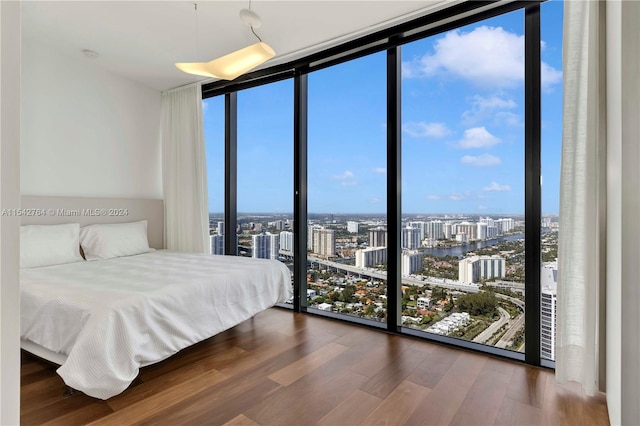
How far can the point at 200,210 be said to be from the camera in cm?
371

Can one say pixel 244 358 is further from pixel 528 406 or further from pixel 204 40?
pixel 204 40

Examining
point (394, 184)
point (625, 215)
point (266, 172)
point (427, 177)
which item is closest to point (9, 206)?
point (625, 215)

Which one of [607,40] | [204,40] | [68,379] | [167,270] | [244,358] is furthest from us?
[204,40]

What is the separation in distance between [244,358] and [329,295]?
116 centimetres

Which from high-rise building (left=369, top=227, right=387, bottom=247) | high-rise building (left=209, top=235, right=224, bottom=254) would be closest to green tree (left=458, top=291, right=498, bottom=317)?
high-rise building (left=369, top=227, right=387, bottom=247)

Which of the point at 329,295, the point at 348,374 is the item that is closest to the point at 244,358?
the point at 348,374

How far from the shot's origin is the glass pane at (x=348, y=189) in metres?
2.88

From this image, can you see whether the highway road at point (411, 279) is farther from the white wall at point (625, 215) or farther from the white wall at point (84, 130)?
the white wall at point (84, 130)

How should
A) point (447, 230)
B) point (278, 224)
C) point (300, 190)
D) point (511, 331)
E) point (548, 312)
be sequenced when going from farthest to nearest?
1. point (278, 224)
2. point (300, 190)
3. point (447, 230)
4. point (511, 331)
5. point (548, 312)

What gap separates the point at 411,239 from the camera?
8.89 feet

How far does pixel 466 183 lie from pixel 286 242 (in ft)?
6.19

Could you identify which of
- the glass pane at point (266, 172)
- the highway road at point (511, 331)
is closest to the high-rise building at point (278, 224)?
the glass pane at point (266, 172)

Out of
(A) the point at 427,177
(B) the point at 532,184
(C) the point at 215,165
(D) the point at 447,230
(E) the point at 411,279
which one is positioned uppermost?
(C) the point at 215,165

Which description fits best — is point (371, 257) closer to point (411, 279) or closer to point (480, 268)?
point (411, 279)
